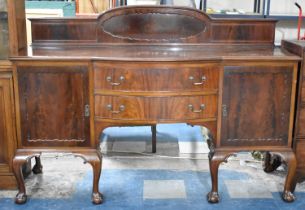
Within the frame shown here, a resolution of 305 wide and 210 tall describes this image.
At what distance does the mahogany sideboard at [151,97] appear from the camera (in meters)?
1.86

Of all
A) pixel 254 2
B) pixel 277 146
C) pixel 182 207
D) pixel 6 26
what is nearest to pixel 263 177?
pixel 277 146

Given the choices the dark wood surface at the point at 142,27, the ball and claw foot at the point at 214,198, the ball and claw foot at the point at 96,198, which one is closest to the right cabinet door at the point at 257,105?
the ball and claw foot at the point at 214,198

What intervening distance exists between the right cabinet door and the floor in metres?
0.34

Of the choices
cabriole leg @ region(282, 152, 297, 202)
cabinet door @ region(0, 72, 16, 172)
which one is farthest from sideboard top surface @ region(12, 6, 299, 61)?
cabriole leg @ region(282, 152, 297, 202)

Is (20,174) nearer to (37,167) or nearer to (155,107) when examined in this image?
(37,167)

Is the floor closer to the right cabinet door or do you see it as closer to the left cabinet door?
the left cabinet door

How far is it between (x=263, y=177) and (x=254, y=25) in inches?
34.6

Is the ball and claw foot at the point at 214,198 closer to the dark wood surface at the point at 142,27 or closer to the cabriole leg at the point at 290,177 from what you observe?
the cabriole leg at the point at 290,177

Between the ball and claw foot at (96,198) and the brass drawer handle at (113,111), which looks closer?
the brass drawer handle at (113,111)

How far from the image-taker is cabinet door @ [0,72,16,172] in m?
2.00

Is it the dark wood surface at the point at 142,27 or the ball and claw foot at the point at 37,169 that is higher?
the dark wood surface at the point at 142,27

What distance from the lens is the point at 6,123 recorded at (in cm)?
206

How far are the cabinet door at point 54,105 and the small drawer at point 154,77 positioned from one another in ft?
0.35

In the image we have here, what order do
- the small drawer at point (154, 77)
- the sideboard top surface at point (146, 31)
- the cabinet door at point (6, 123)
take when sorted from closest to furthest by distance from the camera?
the small drawer at point (154, 77), the cabinet door at point (6, 123), the sideboard top surface at point (146, 31)
